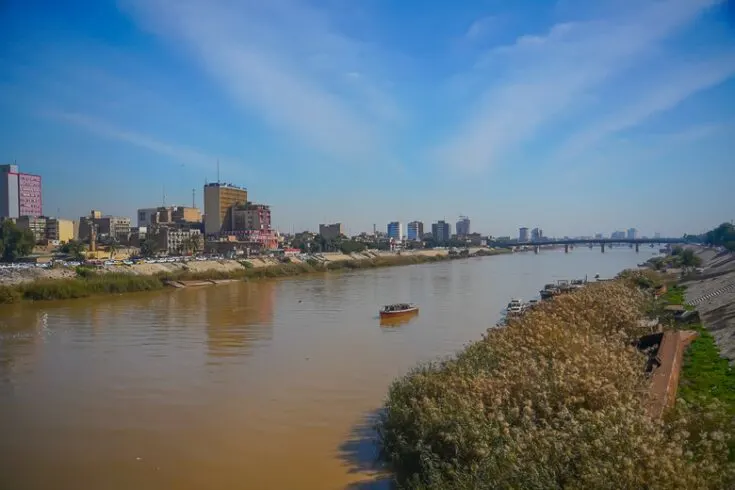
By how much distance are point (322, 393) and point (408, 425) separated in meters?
4.10

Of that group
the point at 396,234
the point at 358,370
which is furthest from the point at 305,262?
the point at 396,234

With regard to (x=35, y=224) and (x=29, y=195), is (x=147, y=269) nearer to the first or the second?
(x=35, y=224)

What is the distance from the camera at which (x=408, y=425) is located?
7.39m

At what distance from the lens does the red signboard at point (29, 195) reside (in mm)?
84812

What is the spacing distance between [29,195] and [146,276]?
66.2 m

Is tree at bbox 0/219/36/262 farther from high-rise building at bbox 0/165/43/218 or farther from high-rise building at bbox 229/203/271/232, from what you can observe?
high-rise building at bbox 0/165/43/218

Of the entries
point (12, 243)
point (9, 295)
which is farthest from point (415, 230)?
point (9, 295)

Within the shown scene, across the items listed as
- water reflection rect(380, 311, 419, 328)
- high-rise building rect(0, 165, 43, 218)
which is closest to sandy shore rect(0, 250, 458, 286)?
water reflection rect(380, 311, 419, 328)

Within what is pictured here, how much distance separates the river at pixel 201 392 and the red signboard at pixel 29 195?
237 ft

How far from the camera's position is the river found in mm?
7703

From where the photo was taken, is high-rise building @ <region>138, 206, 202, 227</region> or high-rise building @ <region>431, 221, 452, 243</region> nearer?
high-rise building @ <region>138, 206, 202, 227</region>

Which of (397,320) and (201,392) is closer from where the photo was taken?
(201,392)

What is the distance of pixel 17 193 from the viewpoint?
83938 millimetres

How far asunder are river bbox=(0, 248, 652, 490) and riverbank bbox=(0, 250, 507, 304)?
3.73m
